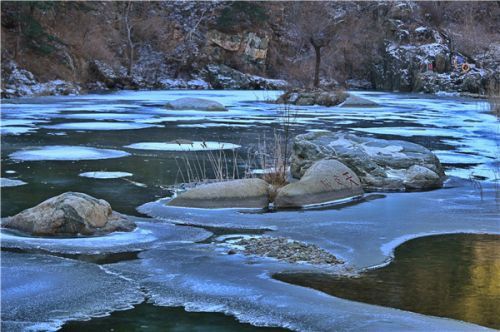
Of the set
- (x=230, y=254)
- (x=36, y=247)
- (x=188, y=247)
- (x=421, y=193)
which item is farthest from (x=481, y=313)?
(x=421, y=193)

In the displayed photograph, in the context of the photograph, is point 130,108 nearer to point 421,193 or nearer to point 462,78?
point 421,193

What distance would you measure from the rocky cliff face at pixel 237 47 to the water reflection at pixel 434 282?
108 ft

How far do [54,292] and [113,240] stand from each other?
159cm

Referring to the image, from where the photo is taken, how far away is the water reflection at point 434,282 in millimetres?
4934

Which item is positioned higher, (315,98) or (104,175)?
(315,98)

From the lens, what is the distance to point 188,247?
6.61 meters

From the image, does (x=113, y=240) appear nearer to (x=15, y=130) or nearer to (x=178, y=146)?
(x=178, y=146)

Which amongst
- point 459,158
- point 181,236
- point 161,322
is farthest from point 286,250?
point 459,158

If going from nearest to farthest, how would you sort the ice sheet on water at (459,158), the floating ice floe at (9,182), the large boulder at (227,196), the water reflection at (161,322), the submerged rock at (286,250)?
the water reflection at (161,322) → the submerged rock at (286,250) → the large boulder at (227,196) → the floating ice floe at (9,182) → the ice sheet on water at (459,158)

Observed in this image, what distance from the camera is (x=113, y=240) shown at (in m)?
6.76

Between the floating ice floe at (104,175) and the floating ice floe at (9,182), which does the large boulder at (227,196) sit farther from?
the floating ice floe at (9,182)

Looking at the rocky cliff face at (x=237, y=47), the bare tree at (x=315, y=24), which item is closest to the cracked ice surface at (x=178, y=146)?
the rocky cliff face at (x=237, y=47)

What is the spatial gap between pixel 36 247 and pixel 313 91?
2541 centimetres

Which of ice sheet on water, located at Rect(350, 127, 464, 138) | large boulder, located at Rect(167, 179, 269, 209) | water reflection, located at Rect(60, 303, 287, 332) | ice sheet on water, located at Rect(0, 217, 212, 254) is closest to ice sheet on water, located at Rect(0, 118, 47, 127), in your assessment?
ice sheet on water, located at Rect(350, 127, 464, 138)
